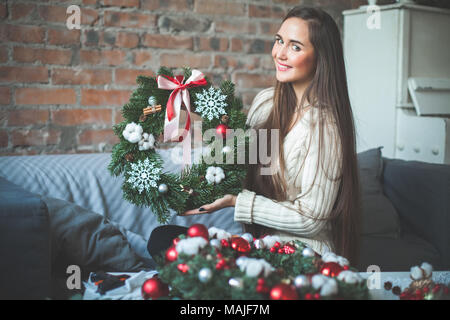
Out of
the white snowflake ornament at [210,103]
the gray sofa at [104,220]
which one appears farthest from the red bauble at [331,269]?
the gray sofa at [104,220]

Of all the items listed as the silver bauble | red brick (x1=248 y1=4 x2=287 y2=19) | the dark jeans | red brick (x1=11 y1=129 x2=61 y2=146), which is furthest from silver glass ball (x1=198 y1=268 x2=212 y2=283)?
red brick (x1=248 y1=4 x2=287 y2=19)

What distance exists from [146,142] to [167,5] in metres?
1.20

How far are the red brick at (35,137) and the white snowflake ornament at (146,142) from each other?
98 cm

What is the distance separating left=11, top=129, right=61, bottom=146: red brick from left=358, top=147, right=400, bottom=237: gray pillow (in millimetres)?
1355

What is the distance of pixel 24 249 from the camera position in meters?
1.00

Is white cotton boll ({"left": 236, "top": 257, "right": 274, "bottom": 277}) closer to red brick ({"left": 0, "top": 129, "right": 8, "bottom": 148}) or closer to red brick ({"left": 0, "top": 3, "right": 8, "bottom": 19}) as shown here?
red brick ({"left": 0, "top": 129, "right": 8, "bottom": 148})

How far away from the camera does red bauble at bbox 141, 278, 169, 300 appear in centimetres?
81

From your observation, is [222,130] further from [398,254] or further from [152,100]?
[398,254]

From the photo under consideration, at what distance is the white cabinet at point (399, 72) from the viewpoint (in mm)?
2324

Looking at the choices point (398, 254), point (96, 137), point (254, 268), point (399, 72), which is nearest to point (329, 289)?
point (254, 268)

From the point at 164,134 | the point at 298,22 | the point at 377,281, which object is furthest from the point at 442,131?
the point at 164,134

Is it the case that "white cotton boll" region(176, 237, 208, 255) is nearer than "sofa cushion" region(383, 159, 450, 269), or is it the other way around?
"white cotton boll" region(176, 237, 208, 255)
